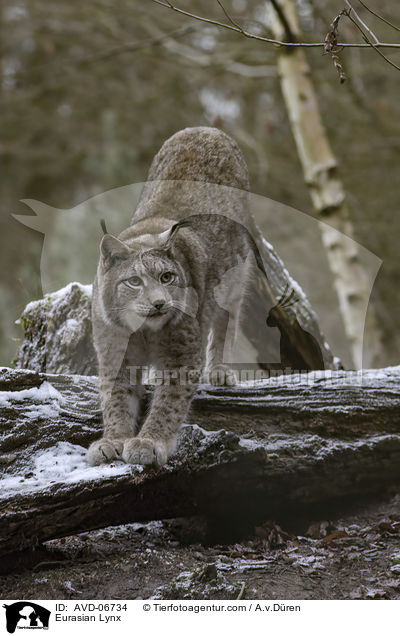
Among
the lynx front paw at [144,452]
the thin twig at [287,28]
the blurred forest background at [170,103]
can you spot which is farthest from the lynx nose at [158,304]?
the thin twig at [287,28]

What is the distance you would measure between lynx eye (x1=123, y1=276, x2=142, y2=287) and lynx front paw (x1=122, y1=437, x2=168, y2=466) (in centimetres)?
69

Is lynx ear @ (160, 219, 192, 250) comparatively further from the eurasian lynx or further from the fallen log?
the fallen log

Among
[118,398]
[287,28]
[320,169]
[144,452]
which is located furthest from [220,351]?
[287,28]

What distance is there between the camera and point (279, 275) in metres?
4.56

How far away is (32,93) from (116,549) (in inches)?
260

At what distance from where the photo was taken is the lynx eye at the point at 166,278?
9.82 ft

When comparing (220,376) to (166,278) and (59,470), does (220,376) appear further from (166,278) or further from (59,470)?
(59,470)

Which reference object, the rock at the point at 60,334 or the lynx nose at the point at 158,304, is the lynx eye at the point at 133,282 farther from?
the rock at the point at 60,334

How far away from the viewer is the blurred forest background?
23.2 feet

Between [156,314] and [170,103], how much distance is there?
6486mm

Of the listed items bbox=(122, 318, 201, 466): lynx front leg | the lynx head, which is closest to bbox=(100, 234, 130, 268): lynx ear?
the lynx head

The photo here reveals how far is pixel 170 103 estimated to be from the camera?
28.7 feet

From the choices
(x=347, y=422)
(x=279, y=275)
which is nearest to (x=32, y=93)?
(x=279, y=275)

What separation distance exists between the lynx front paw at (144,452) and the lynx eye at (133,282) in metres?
0.69
